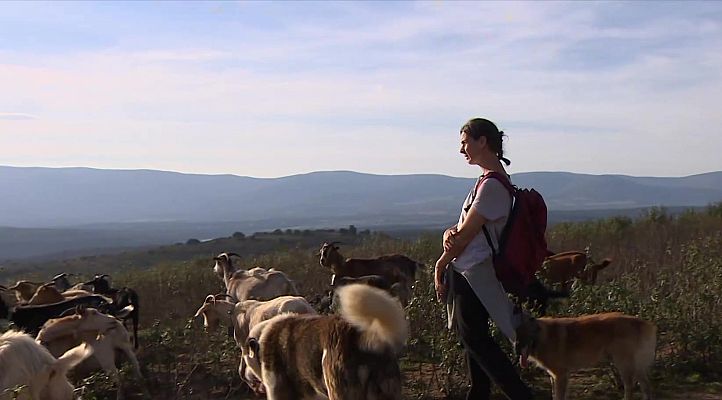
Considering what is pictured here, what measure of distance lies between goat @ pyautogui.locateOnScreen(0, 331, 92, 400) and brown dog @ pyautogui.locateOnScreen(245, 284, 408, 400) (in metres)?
1.73

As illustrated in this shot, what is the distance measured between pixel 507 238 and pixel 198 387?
16.0ft

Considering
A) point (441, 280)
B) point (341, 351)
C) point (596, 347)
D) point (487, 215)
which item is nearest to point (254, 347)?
point (341, 351)

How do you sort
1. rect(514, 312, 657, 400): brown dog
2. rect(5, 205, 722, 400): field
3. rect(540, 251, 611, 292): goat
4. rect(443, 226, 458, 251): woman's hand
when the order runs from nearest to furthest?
rect(443, 226, 458, 251): woman's hand
rect(514, 312, 657, 400): brown dog
rect(5, 205, 722, 400): field
rect(540, 251, 611, 292): goat

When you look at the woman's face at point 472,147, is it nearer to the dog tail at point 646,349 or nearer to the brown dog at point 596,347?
the brown dog at point 596,347

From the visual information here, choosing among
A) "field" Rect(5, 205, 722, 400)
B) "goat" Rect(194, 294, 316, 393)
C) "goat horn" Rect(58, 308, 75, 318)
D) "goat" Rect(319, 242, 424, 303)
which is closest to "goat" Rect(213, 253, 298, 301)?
"field" Rect(5, 205, 722, 400)

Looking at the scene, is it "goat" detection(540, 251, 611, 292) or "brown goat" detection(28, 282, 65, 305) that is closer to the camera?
"brown goat" detection(28, 282, 65, 305)

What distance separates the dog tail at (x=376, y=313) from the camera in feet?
17.4

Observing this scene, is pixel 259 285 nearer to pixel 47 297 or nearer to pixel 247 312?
pixel 247 312

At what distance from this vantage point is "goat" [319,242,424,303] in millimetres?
14984

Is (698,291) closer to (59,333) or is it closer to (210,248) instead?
(59,333)

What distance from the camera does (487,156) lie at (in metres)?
5.86

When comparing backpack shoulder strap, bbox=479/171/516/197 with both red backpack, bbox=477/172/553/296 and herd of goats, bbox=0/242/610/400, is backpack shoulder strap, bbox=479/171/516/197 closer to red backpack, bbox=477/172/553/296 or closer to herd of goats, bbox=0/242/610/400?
red backpack, bbox=477/172/553/296

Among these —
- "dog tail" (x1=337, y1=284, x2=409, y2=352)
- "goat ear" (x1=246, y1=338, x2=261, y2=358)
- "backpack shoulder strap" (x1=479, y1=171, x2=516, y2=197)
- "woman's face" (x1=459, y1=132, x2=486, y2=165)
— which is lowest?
"goat ear" (x1=246, y1=338, x2=261, y2=358)

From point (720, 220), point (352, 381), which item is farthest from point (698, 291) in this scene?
point (720, 220)
